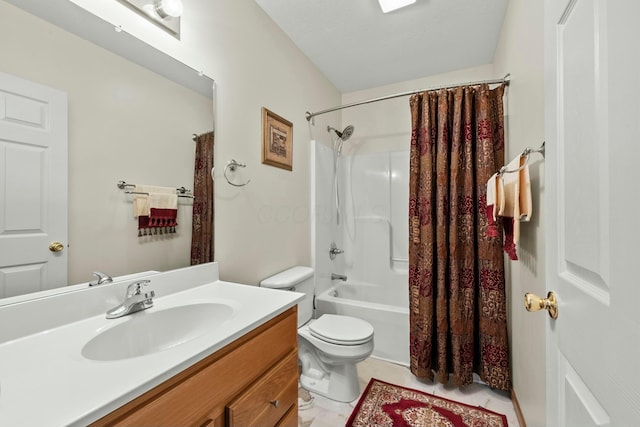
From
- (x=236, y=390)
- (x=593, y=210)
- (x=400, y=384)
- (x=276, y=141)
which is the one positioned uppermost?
(x=276, y=141)

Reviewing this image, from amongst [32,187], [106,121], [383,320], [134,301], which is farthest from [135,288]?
[383,320]

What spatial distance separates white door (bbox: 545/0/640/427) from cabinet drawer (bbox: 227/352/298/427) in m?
0.79

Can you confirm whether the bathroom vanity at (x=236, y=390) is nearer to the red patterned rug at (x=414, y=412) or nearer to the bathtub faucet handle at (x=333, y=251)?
the red patterned rug at (x=414, y=412)

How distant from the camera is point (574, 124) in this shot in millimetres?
548

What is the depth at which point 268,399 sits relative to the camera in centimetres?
93

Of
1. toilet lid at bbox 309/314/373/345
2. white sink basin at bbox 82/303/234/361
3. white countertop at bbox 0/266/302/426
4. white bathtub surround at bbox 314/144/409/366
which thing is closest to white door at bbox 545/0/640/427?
white countertop at bbox 0/266/302/426

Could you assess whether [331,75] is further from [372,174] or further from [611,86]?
[611,86]

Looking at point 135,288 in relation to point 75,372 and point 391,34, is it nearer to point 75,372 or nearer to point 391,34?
point 75,372

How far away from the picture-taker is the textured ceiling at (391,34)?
5.69ft

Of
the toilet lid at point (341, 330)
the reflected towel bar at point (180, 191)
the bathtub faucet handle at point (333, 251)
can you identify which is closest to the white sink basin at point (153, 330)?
the reflected towel bar at point (180, 191)

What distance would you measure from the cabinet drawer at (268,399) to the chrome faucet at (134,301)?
0.48 meters

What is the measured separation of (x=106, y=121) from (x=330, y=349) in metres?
1.55

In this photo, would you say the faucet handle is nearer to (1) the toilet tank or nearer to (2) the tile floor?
(1) the toilet tank

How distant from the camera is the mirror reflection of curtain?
1.32m
